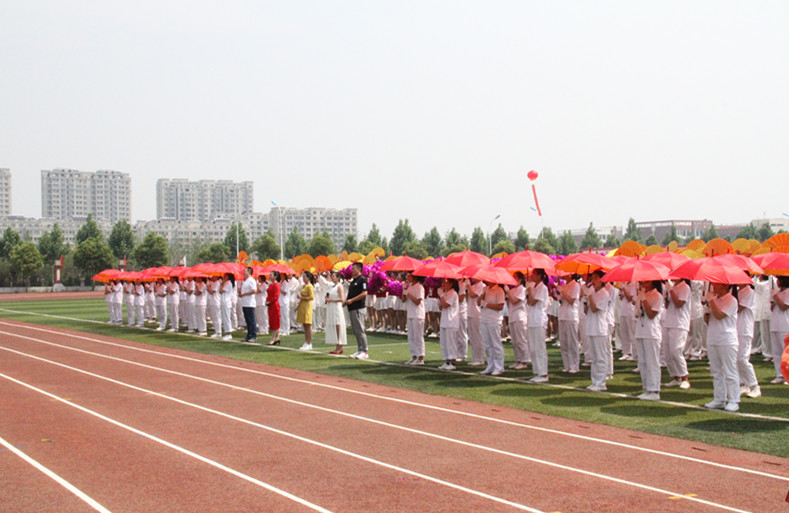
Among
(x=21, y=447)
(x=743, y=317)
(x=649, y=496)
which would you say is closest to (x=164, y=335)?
(x=21, y=447)

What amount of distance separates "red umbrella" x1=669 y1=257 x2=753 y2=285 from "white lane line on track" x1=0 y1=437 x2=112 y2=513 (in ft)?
27.6

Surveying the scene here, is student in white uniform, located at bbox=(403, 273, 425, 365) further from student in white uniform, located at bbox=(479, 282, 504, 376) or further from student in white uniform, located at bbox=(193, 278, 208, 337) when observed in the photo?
student in white uniform, located at bbox=(193, 278, 208, 337)

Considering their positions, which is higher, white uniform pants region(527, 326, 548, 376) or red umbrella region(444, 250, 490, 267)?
red umbrella region(444, 250, 490, 267)

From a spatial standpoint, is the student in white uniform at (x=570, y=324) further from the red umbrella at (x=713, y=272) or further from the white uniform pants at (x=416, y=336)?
the red umbrella at (x=713, y=272)

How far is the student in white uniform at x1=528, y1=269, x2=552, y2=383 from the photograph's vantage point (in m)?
14.3

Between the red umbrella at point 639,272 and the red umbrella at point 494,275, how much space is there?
8.44 ft

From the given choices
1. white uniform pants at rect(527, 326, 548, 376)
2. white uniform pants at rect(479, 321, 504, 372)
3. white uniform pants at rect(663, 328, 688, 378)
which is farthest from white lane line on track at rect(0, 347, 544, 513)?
white uniform pants at rect(663, 328, 688, 378)

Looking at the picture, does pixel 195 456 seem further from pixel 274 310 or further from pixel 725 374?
pixel 274 310

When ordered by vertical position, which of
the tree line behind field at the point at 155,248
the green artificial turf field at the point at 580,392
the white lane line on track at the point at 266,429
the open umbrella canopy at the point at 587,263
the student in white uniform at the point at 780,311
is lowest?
the green artificial turf field at the point at 580,392

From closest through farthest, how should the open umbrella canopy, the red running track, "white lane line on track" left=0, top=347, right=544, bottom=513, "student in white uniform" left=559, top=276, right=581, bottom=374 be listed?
the red running track < "white lane line on track" left=0, top=347, right=544, bottom=513 < the open umbrella canopy < "student in white uniform" left=559, top=276, right=581, bottom=374

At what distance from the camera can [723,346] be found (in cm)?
1132

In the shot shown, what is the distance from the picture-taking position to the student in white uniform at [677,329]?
40.8 ft

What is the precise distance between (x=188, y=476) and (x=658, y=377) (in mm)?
7782

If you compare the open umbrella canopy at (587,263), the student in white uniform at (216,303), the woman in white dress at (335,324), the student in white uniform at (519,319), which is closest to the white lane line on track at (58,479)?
the open umbrella canopy at (587,263)
